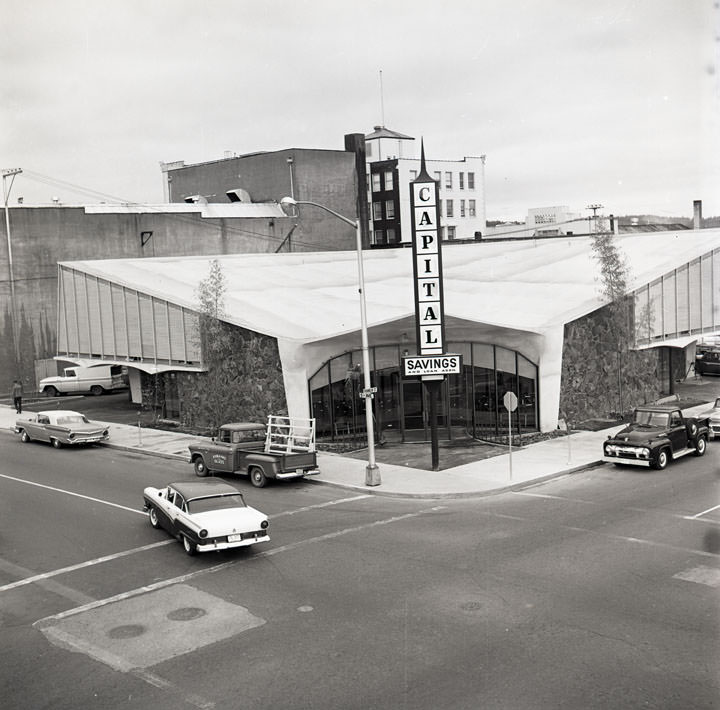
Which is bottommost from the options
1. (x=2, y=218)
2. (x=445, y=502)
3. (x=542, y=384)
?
(x=445, y=502)

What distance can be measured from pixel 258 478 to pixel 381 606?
1167cm

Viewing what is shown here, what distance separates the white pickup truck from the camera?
53656 mm

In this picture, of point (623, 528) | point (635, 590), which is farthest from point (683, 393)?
point (635, 590)

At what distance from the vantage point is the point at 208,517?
18.3m

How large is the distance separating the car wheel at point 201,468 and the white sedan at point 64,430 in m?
8.81

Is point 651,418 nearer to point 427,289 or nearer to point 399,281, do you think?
point 427,289

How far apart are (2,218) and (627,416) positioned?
41007mm

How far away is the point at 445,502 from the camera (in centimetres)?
2305

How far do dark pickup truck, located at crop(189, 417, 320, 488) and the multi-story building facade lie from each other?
209ft

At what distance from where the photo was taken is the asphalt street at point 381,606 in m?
11.5

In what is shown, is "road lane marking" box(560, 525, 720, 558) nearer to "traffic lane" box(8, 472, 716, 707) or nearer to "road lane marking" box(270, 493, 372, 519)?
"traffic lane" box(8, 472, 716, 707)

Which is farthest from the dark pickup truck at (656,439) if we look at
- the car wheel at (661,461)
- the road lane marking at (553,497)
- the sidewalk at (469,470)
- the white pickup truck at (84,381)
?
the white pickup truck at (84,381)

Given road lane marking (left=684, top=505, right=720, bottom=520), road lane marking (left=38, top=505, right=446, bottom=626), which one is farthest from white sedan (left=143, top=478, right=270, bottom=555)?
road lane marking (left=684, top=505, right=720, bottom=520)

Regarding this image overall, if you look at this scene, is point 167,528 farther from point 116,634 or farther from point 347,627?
point 347,627
